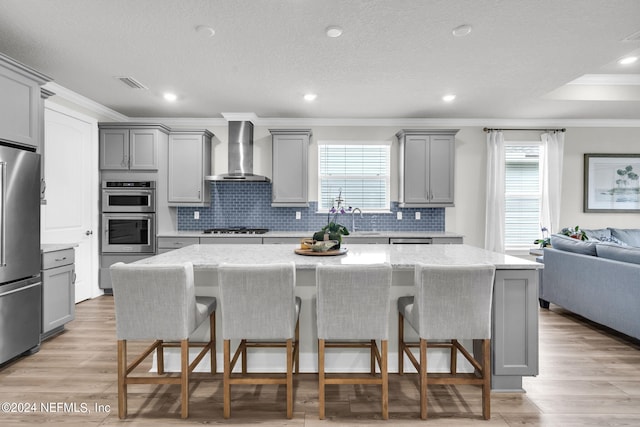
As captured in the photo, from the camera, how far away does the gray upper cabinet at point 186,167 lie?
4.80 meters

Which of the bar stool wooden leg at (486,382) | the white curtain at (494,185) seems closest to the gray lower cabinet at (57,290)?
the bar stool wooden leg at (486,382)

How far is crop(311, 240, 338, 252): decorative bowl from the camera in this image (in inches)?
96.3

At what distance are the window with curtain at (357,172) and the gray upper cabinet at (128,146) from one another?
Answer: 2.40 metres

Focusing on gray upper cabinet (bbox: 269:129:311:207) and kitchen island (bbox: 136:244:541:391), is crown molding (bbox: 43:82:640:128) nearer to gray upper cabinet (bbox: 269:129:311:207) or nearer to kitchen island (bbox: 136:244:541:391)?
gray upper cabinet (bbox: 269:129:311:207)

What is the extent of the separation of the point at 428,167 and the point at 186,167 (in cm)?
348

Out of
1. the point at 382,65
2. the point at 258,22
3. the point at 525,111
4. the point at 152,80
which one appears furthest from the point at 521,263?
the point at 152,80

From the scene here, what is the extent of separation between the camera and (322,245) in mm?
2457

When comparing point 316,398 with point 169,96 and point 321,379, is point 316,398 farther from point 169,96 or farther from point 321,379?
point 169,96

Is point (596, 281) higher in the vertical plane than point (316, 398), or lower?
higher

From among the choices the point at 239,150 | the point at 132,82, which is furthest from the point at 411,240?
the point at 132,82

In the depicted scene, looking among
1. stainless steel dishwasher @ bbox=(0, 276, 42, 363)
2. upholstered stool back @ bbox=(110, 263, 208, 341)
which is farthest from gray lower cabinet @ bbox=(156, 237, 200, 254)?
upholstered stool back @ bbox=(110, 263, 208, 341)

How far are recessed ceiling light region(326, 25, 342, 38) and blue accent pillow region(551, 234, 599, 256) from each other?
3283 millimetres

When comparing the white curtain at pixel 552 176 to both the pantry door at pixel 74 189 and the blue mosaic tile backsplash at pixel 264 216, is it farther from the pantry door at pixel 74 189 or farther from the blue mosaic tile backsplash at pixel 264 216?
the pantry door at pixel 74 189

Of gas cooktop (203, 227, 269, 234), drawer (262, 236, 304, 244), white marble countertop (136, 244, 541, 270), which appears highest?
gas cooktop (203, 227, 269, 234)
